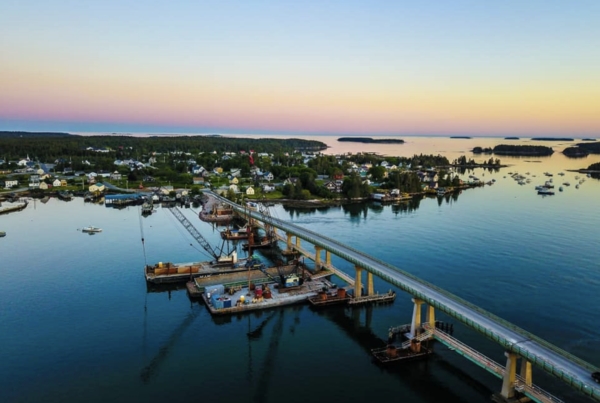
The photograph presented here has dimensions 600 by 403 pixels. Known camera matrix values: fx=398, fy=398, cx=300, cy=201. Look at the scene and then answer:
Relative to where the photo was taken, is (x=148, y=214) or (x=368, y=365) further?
(x=148, y=214)

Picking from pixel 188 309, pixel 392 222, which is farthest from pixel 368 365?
pixel 392 222

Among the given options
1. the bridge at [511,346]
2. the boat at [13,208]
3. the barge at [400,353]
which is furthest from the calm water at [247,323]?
the boat at [13,208]

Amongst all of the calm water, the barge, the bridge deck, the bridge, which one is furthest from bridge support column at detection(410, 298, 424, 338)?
the calm water

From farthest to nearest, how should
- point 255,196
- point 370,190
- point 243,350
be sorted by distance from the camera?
point 370,190
point 255,196
point 243,350

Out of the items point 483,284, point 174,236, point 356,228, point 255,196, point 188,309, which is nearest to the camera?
point 188,309

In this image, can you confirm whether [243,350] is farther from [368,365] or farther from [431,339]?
[431,339]

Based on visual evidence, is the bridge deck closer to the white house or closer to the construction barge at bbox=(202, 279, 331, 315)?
the construction barge at bbox=(202, 279, 331, 315)

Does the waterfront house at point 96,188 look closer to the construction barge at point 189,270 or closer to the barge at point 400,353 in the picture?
the construction barge at point 189,270
